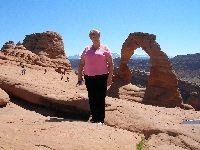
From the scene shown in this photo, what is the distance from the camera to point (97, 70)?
4367 millimetres

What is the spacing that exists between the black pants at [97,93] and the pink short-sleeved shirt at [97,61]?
0.11 meters

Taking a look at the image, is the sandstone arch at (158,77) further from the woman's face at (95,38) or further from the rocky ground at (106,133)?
the woman's face at (95,38)

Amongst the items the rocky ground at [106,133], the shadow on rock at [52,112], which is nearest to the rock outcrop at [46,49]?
the shadow on rock at [52,112]

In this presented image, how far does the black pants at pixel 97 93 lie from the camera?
4426 millimetres

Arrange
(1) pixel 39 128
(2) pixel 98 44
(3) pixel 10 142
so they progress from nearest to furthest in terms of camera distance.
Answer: (3) pixel 10 142 → (1) pixel 39 128 → (2) pixel 98 44

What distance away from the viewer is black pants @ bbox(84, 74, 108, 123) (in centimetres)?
443

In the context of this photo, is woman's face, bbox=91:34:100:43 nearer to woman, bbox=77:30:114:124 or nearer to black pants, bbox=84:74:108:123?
woman, bbox=77:30:114:124

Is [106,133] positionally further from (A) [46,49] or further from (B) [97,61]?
(A) [46,49]

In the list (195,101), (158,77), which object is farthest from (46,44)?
(195,101)

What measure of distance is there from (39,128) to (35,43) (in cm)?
2554

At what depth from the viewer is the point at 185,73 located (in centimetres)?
7812

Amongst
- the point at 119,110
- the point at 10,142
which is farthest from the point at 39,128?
the point at 119,110

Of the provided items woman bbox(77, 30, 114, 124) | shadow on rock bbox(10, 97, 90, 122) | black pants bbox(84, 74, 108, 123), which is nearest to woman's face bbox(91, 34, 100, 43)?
woman bbox(77, 30, 114, 124)

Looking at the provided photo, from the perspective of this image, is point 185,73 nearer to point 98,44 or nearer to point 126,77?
point 126,77
